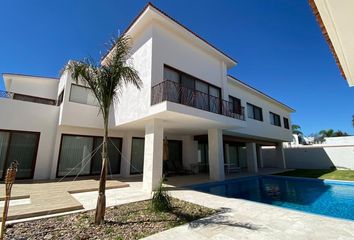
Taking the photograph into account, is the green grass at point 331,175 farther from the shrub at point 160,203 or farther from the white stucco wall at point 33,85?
the white stucco wall at point 33,85

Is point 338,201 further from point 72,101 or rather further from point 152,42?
point 72,101

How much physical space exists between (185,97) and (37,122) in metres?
10.0

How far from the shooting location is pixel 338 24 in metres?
2.86

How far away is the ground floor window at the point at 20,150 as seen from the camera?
10780 mm

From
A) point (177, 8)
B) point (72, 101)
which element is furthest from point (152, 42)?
point (72, 101)

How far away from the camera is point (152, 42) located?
9656 millimetres

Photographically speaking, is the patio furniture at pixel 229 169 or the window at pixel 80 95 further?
the patio furniture at pixel 229 169

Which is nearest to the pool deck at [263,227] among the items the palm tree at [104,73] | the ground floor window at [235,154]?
the palm tree at [104,73]

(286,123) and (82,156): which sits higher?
(286,123)

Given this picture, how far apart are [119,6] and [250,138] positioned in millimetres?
16807

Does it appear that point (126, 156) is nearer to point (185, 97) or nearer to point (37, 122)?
point (37, 122)

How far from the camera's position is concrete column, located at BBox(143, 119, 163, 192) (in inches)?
360

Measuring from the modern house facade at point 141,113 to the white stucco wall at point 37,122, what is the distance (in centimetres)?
4

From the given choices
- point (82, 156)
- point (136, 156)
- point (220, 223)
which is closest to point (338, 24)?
point (220, 223)
